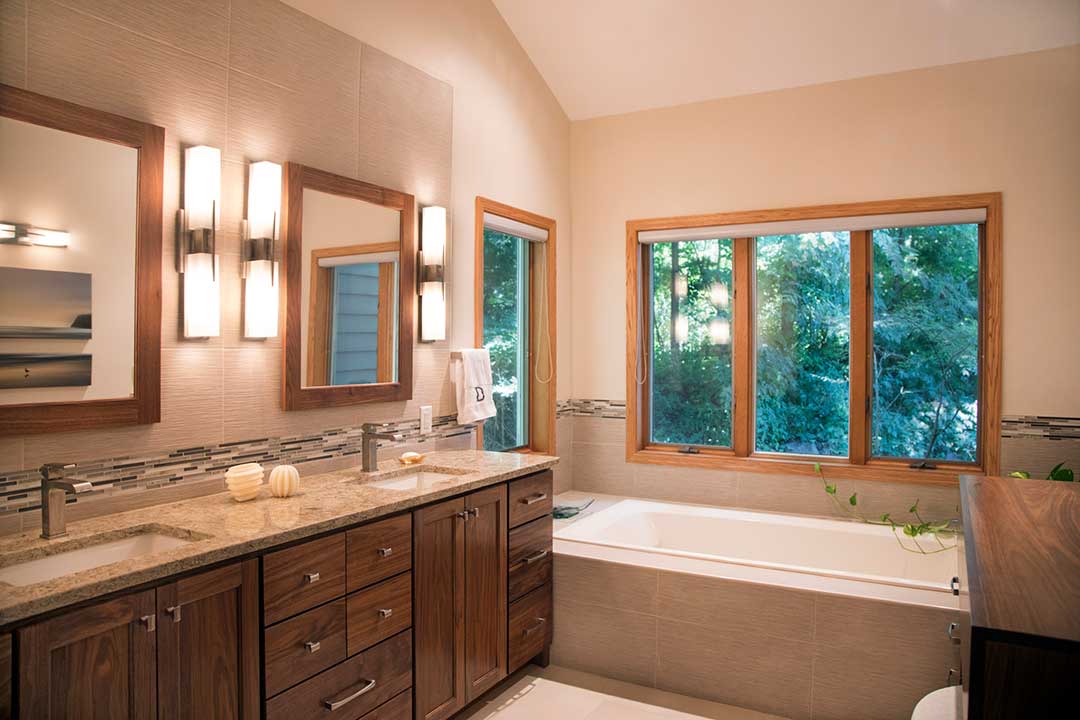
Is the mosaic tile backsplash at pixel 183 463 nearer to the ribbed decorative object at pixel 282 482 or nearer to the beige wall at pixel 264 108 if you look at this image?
the beige wall at pixel 264 108

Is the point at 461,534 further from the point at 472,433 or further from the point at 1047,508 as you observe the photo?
the point at 1047,508

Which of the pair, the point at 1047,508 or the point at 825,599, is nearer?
the point at 1047,508

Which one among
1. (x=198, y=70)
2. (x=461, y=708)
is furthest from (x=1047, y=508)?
(x=198, y=70)

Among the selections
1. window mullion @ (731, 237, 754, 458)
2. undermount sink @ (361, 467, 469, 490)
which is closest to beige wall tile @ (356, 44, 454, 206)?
undermount sink @ (361, 467, 469, 490)

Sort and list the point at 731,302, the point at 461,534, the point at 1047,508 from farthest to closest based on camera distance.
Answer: the point at 731,302 → the point at 461,534 → the point at 1047,508

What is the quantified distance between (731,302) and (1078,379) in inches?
67.4

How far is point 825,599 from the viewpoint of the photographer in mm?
2773

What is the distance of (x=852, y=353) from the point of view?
4027mm

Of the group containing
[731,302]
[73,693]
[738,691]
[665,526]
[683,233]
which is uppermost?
[683,233]

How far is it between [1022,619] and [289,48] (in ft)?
8.73

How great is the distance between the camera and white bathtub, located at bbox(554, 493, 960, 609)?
285cm

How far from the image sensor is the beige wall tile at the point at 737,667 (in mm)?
2816

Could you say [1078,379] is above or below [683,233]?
below

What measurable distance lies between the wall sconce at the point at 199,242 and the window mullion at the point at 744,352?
2.96m
